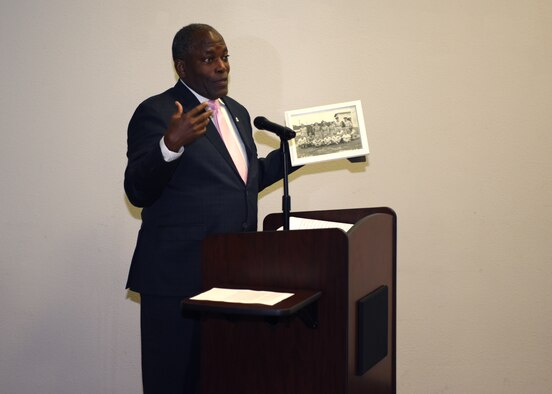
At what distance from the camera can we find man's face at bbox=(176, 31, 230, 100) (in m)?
2.19

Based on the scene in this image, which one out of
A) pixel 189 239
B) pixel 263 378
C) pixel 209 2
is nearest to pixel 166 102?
pixel 189 239

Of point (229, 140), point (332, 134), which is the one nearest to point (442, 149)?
point (332, 134)

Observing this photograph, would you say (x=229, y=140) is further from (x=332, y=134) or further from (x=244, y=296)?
(x=244, y=296)

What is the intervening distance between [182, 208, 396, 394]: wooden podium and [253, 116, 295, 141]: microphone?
323 millimetres

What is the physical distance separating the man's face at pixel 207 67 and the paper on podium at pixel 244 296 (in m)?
0.84

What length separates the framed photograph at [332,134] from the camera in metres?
2.11

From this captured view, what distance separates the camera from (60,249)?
308cm

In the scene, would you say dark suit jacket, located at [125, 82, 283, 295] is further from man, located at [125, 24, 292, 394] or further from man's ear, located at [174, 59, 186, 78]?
man's ear, located at [174, 59, 186, 78]

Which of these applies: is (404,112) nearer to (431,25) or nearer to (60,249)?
(431,25)

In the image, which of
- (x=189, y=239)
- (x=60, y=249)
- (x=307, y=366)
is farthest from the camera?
(x=60, y=249)

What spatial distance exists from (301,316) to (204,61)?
104cm

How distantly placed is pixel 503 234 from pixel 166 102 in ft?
6.55

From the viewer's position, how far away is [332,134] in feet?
6.97

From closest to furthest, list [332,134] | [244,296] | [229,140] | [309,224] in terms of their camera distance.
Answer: [244,296], [309,224], [332,134], [229,140]
